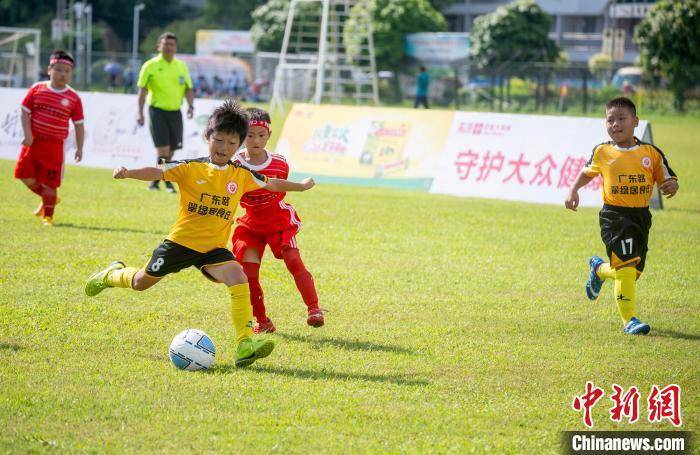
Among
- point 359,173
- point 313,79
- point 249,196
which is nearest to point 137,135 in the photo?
A: point 359,173

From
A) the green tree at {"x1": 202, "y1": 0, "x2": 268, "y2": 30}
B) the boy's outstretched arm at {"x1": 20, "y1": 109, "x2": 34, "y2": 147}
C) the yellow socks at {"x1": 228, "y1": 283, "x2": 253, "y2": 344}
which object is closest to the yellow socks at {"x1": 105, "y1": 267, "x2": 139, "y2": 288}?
the yellow socks at {"x1": 228, "y1": 283, "x2": 253, "y2": 344}

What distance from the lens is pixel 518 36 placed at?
159ft

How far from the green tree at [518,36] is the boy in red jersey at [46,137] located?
38.9m

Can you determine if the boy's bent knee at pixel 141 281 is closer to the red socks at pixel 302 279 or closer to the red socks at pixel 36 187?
the red socks at pixel 302 279

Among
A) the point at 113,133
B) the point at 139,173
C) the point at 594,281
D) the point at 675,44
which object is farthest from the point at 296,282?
the point at 675,44

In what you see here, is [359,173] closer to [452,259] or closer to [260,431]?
[452,259]

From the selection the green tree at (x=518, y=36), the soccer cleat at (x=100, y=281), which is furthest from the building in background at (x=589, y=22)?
the soccer cleat at (x=100, y=281)

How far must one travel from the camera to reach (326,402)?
5445mm

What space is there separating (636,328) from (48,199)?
734 cm

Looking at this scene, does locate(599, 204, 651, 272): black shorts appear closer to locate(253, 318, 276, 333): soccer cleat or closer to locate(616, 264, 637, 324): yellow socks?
locate(616, 264, 637, 324): yellow socks

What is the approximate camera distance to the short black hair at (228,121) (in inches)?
251

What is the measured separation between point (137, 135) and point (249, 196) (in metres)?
12.8

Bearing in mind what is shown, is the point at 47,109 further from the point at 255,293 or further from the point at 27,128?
the point at 255,293

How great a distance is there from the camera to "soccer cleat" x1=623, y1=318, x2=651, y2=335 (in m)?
7.38
